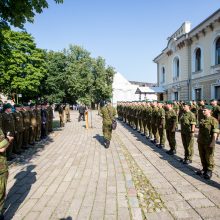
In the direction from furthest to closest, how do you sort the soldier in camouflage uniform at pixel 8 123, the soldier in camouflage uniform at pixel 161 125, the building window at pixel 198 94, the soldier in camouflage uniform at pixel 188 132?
the building window at pixel 198 94
the soldier in camouflage uniform at pixel 161 125
the soldier in camouflage uniform at pixel 8 123
the soldier in camouflage uniform at pixel 188 132

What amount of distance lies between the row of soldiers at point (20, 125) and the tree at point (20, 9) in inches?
94.1

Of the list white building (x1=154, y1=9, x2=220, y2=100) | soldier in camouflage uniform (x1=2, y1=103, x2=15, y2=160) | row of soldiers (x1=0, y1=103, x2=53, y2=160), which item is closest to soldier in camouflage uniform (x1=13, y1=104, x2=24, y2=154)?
→ row of soldiers (x1=0, y1=103, x2=53, y2=160)

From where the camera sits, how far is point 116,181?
21.3ft

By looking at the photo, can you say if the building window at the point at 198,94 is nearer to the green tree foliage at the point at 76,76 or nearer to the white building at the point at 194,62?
the white building at the point at 194,62

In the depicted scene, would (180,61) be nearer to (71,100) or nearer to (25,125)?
(25,125)

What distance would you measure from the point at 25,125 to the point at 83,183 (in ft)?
17.2

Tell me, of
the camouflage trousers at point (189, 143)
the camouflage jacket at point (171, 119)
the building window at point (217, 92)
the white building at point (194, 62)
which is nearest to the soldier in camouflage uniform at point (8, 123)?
the camouflage jacket at point (171, 119)

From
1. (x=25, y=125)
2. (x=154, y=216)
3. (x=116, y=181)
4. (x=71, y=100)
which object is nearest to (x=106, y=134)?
(x=25, y=125)

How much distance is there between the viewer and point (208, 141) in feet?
21.2

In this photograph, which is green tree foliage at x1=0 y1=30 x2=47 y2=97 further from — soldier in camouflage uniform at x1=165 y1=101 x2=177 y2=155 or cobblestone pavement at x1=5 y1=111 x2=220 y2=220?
soldier in camouflage uniform at x1=165 y1=101 x2=177 y2=155

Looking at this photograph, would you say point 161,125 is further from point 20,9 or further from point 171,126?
point 20,9

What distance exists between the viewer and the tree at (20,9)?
7066 mm

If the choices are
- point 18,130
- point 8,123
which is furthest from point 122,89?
point 8,123

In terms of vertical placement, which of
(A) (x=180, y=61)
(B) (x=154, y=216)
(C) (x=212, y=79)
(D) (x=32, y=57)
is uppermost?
(D) (x=32, y=57)
